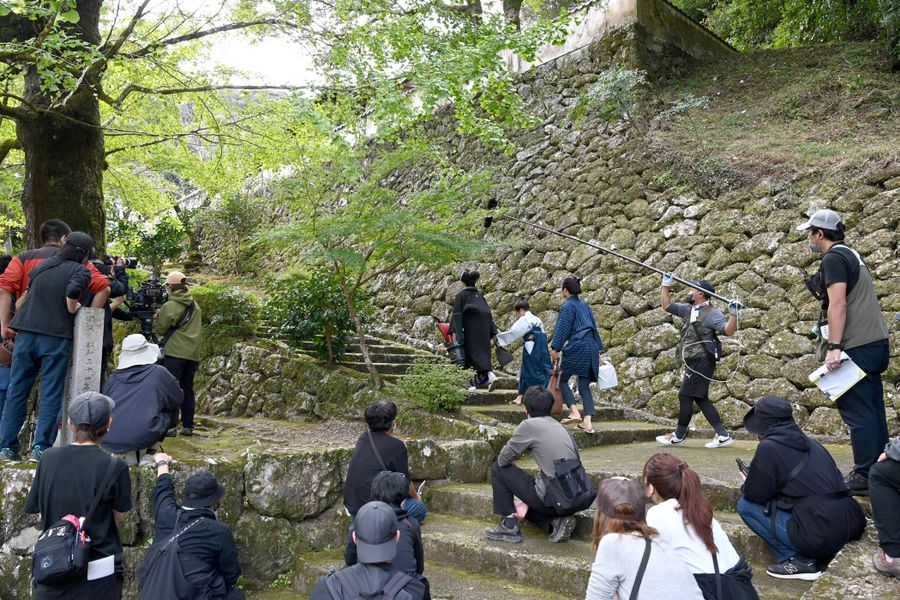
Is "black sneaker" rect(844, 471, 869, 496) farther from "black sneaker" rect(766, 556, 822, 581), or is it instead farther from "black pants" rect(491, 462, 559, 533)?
"black pants" rect(491, 462, 559, 533)

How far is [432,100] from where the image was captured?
705 centimetres

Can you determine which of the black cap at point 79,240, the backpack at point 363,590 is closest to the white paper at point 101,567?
the backpack at point 363,590

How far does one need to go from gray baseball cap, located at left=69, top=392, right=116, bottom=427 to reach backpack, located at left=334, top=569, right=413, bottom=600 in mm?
1641

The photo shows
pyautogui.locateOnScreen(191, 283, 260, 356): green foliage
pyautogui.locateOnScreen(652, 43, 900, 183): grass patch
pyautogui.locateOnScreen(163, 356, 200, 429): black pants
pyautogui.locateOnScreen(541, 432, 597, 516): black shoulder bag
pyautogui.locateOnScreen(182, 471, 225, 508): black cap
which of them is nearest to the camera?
pyautogui.locateOnScreen(182, 471, 225, 508): black cap

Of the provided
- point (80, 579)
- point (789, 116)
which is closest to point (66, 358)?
point (80, 579)

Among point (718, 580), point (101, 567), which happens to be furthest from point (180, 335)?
point (718, 580)

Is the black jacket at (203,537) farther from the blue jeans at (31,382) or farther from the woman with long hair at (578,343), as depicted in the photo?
the woman with long hair at (578,343)

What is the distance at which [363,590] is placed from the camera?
2742 millimetres

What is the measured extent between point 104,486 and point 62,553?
0.37m

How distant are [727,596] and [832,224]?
2.91 metres

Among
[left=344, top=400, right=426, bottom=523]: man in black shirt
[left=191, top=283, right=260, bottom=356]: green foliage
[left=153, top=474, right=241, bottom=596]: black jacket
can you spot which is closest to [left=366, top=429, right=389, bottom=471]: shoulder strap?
[left=344, top=400, right=426, bottom=523]: man in black shirt

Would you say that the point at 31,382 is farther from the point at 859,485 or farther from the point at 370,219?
the point at 859,485

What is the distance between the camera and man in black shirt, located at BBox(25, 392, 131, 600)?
333cm

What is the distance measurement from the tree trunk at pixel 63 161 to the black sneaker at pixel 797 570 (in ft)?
23.6
